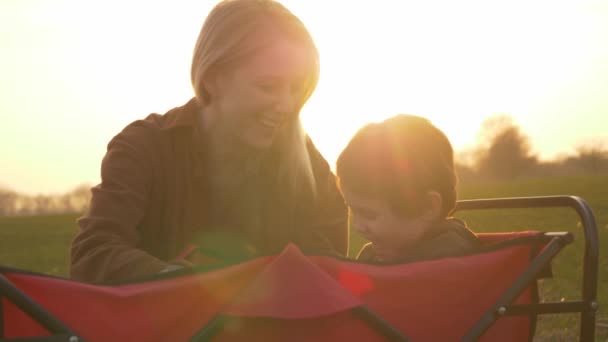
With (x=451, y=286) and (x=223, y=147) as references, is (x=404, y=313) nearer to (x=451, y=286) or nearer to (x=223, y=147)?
(x=451, y=286)

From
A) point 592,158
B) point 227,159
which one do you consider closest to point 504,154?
point 592,158

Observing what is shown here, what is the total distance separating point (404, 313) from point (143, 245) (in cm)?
149

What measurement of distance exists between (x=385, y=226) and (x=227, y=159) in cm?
99

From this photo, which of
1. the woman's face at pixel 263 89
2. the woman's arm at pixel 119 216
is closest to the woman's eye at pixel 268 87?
the woman's face at pixel 263 89

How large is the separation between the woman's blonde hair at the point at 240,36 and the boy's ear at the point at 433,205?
2.64 ft

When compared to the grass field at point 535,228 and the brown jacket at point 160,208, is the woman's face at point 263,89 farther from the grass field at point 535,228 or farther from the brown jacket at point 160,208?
the grass field at point 535,228

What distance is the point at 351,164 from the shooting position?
2.72 metres

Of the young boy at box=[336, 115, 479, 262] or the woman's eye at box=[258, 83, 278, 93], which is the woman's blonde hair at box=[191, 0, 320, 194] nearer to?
the woman's eye at box=[258, 83, 278, 93]

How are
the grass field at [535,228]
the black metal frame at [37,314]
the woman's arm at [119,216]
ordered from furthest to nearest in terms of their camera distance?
the grass field at [535,228], the woman's arm at [119,216], the black metal frame at [37,314]

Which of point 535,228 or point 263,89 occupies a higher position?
point 263,89

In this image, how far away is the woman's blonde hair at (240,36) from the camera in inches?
117

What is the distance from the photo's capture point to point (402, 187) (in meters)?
2.62

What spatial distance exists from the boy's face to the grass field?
208cm

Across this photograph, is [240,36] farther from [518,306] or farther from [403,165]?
[518,306]
